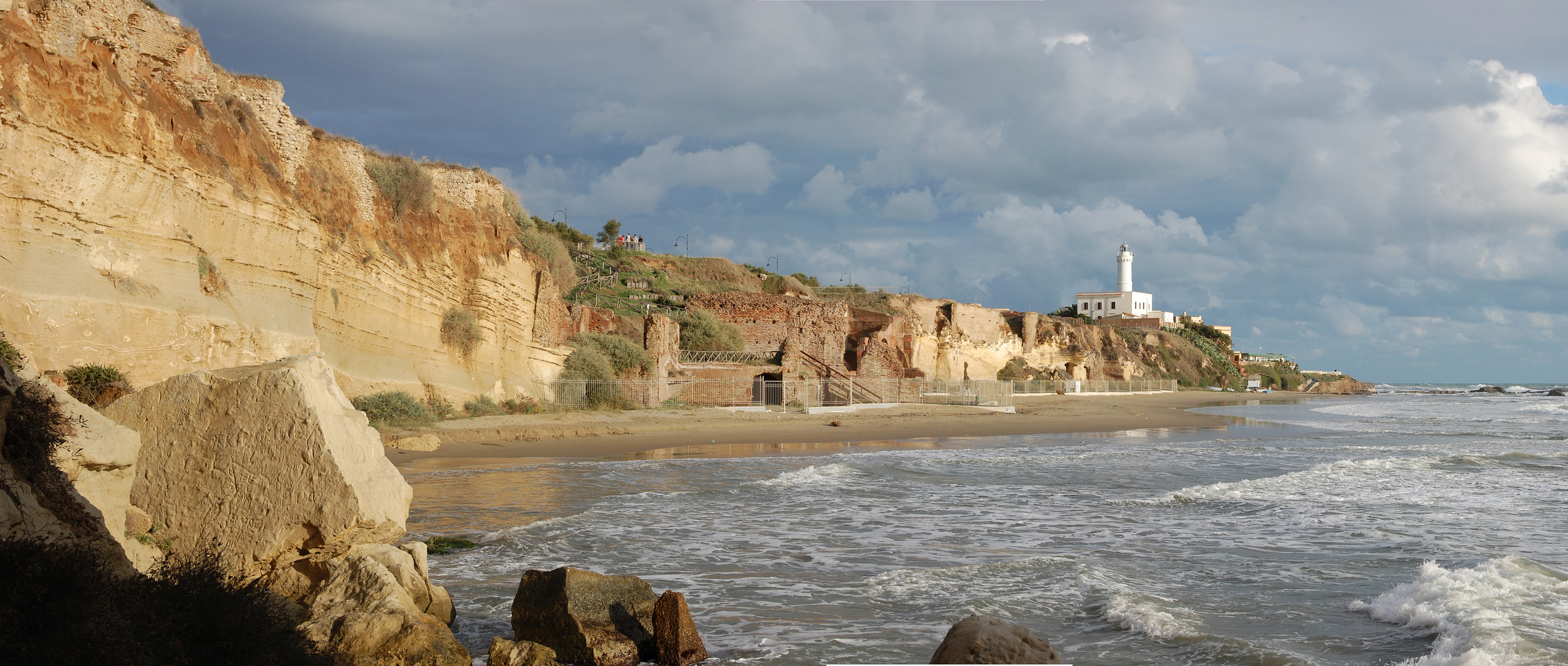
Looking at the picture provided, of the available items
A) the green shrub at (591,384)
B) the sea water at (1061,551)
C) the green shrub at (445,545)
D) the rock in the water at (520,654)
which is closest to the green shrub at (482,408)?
the green shrub at (591,384)

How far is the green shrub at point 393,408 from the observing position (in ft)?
61.9

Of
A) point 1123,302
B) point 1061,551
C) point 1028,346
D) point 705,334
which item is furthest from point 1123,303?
point 1061,551

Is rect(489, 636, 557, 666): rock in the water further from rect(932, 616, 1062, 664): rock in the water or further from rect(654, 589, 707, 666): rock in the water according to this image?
rect(932, 616, 1062, 664): rock in the water

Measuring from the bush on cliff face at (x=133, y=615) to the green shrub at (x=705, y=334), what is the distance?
33.2 metres

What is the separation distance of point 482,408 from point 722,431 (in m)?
6.49

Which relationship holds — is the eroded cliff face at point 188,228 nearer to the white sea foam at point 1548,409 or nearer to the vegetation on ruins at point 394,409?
the vegetation on ruins at point 394,409

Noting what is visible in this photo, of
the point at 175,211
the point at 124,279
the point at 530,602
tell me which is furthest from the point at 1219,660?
the point at 175,211

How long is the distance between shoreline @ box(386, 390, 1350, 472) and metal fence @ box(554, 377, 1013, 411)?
140 cm

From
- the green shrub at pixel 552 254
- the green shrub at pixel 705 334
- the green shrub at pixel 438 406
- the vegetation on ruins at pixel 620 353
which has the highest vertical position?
the green shrub at pixel 552 254

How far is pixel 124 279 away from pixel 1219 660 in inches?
588

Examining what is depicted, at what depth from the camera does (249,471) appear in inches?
233

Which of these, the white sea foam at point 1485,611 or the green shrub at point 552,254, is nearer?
the white sea foam at point 1485,611

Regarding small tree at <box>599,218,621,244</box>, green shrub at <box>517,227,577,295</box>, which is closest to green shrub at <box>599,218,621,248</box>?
small tree at <box>599,218,621,244</box>

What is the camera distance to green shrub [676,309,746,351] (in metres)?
38.4
